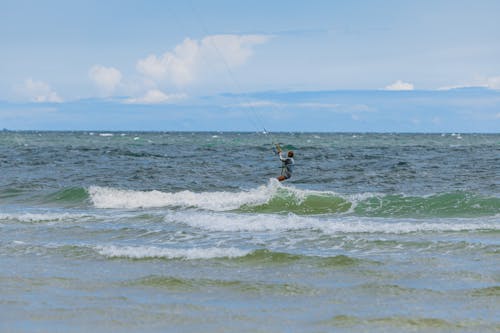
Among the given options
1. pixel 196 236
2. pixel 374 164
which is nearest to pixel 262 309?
pixel 196 236

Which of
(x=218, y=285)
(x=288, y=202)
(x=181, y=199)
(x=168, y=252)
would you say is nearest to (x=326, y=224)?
(x=168, y=252)

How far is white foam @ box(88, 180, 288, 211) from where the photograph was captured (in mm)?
20156

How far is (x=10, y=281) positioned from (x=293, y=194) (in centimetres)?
1210

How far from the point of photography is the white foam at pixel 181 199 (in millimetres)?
20156

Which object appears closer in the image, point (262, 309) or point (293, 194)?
point (262, 309)

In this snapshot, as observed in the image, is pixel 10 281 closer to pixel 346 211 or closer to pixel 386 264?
pixel 386 264

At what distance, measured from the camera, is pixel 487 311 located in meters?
8.29

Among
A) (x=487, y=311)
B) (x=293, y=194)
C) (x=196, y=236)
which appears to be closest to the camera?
(x=487, y=311)

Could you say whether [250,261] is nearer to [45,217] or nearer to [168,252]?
[168,252]

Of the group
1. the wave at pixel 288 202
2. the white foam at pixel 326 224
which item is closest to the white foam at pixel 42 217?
the white foam at pixel 326 224

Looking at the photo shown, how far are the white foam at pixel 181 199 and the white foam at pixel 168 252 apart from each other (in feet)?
23.6

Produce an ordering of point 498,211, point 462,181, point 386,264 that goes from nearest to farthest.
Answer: point 386,264
point 498,211
point 462,181

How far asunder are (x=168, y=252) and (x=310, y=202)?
9070 mm

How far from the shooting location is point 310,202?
2045cm
